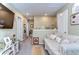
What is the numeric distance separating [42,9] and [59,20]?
0.87m

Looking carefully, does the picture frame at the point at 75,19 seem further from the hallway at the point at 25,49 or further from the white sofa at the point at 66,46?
the hallway at the point at 25,49

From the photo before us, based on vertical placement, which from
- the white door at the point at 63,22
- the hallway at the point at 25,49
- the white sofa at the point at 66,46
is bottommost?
the hallway at the point at 25,49

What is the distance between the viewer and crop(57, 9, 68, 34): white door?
3045mm

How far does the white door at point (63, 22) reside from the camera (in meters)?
3.05

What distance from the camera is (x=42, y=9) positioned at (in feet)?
12.3

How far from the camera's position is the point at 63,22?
10.7 ft

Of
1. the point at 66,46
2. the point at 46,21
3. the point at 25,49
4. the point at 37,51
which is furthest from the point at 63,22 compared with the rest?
the point at 66,46

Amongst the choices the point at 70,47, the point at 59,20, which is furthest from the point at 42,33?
the point at 70,47

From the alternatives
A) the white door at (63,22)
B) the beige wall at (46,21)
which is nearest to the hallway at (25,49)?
the beige wall at (46,21)

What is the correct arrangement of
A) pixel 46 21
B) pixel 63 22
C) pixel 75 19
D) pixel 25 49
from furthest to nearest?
pixel 46 21 → pixel 25 49 → pixel 63 22 → pixel 75 19

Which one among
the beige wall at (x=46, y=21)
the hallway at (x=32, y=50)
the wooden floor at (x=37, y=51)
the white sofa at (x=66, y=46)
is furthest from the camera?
the beige wall at (x=46, y=21)

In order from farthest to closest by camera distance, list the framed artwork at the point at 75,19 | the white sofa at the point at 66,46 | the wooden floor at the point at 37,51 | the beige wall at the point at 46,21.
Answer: the beige wall at the point at 46,21
the framed artwork at the point at 75,19
the wooden floor at the point at 37,51
the white sofa at the point at 66,46

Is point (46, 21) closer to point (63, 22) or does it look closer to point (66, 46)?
point (63, 22)

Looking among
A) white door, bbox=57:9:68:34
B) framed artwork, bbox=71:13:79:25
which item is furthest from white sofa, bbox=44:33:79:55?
framed artwork, bbox=71:13:79:25
